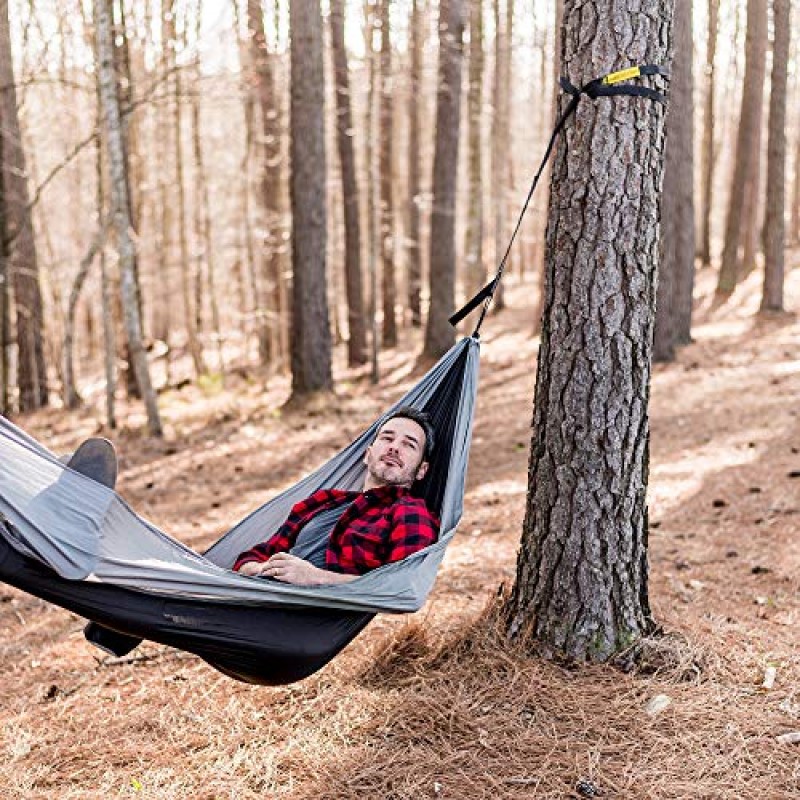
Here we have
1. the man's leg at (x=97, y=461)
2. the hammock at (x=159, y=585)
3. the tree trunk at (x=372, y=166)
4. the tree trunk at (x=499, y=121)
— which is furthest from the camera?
the tree trunk at (x=499, y=121)

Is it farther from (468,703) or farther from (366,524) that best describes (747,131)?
(468,703)

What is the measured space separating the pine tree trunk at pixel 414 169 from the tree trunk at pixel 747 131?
141 inches

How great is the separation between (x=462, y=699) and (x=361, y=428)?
16.1 feet

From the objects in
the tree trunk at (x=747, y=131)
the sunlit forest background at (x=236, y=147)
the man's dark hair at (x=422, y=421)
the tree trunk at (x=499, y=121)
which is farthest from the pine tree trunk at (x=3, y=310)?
the tree trunk at (x=747, y=131)

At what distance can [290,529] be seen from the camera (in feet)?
9.96

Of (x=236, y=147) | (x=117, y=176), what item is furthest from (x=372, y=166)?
(x=236, y=147)

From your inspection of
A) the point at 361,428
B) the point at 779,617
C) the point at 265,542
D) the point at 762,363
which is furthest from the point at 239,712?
the point at 762,363

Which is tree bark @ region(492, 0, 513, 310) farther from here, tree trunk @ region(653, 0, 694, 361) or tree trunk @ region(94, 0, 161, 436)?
tree trunk @ region(94, 0, 161, 436)

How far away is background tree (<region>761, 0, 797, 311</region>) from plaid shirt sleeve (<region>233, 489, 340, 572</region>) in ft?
A: 27.2

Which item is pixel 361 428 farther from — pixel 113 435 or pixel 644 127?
pixel 644 127

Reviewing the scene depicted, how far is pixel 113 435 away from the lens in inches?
306

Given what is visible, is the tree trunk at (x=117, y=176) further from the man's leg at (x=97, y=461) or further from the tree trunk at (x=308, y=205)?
the man's leg at (x=97, y=461)

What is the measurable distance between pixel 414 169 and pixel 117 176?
7039 mm

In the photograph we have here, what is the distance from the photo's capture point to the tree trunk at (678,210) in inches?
308
